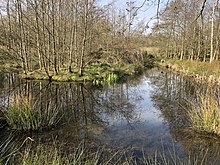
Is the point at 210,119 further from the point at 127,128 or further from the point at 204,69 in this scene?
the point at 204,69

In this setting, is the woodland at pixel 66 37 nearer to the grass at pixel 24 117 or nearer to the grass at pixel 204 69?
the grass at pixel 204 69

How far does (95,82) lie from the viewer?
1733cm

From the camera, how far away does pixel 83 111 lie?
387 inches

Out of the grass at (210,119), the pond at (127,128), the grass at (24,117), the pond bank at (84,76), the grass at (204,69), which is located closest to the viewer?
the pond at (127,128)

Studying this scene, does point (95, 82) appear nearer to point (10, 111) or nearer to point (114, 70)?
point (114, 70)

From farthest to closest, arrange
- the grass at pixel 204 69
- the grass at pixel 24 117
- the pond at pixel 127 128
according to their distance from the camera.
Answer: the grass at pixel 204 69 < the grass at pixel 24 117 < the pond at pixel 127 128

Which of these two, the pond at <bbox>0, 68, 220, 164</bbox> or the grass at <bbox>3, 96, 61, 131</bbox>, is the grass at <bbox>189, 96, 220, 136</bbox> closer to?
the pond at <bbox>0, 68, 220, 164</bbox>

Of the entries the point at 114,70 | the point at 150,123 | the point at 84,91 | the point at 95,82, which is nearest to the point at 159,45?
the point at 114,70

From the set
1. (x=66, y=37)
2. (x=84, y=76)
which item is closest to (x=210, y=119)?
(x=84, y=76)

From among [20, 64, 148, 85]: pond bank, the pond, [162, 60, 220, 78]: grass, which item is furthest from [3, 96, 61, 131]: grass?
[162, 60, 220, 78]: grass

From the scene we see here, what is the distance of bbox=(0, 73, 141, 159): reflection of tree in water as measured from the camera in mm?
6684

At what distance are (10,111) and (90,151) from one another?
9.02ft

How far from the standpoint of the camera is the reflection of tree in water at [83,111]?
6.68 meters

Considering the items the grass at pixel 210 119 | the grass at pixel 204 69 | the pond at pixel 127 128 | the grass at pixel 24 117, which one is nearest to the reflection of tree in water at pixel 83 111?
the pond at pixel 127 128
